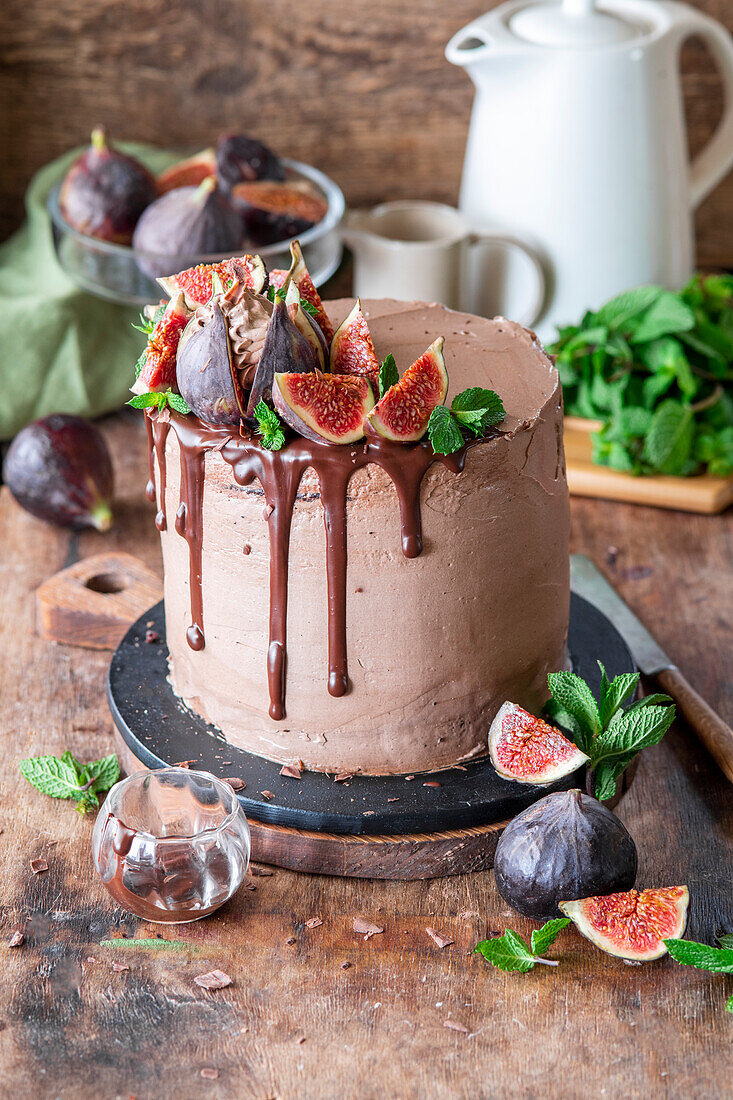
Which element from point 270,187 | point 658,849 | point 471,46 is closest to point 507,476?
point 658,849

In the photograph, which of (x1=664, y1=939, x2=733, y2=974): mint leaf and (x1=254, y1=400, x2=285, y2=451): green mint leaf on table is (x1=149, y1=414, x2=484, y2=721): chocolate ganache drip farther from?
(x1=664, y1=939, x2=733, y2=974): mint leaf

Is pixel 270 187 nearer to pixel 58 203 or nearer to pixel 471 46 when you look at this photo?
pixel 58 203

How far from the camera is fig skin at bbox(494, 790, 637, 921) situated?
4.70 feet

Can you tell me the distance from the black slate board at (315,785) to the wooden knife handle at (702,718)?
114mm

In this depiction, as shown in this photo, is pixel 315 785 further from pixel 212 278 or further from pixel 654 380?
pixel 654 380

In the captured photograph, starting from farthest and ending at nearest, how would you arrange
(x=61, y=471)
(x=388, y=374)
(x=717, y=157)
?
1. (x=717, y=157)
2. (x=61, y=471)
3. (x=388, y=374)

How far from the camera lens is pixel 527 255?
2.60 m

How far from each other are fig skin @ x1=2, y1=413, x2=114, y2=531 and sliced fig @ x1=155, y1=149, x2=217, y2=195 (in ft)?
2.24

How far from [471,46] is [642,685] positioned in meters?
1.86

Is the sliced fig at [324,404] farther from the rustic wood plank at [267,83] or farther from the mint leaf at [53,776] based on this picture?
the rustic wood plank at [267,83]

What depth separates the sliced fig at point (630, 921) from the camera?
142 centimetres

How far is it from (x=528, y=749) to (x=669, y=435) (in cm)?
105

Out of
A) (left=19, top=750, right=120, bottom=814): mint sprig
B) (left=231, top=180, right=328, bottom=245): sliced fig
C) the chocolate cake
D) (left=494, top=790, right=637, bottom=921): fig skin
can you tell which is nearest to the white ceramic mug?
(left=231, top=180, right=328, bottom=245): sliced fig

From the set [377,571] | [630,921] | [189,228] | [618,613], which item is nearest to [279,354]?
[377,571]
